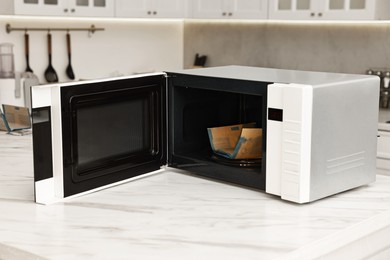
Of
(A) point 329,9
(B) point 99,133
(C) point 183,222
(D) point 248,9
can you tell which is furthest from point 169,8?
(C) point 183,222

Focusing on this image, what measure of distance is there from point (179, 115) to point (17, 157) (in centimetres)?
56

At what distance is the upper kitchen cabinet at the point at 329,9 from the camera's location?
3232 millimetres

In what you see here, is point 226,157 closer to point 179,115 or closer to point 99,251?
point 179,115

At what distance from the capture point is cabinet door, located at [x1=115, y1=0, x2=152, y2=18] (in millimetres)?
3650

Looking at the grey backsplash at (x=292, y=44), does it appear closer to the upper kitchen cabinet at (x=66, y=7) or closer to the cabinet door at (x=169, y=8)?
the cabinet door at (x=169, y=8)

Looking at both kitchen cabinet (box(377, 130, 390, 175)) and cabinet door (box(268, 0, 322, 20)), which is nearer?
kitchen cabinet (box(377, 130, 390, 175))

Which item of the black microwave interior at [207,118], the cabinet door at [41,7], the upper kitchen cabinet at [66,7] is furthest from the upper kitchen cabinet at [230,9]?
the black microwave interior at [207,118]

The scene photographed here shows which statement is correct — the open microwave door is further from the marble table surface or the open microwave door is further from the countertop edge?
the countertop edge

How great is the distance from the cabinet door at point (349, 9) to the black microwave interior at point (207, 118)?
1884 mm

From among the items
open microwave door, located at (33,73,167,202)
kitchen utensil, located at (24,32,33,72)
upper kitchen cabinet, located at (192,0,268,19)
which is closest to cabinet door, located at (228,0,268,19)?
upper kitchen cabinet, located at (192,0,268,19)

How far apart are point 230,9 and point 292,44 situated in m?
0.50

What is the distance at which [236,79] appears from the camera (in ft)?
4.48

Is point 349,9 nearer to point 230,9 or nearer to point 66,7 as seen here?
point 230,9

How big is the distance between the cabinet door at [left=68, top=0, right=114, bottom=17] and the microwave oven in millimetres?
2047
